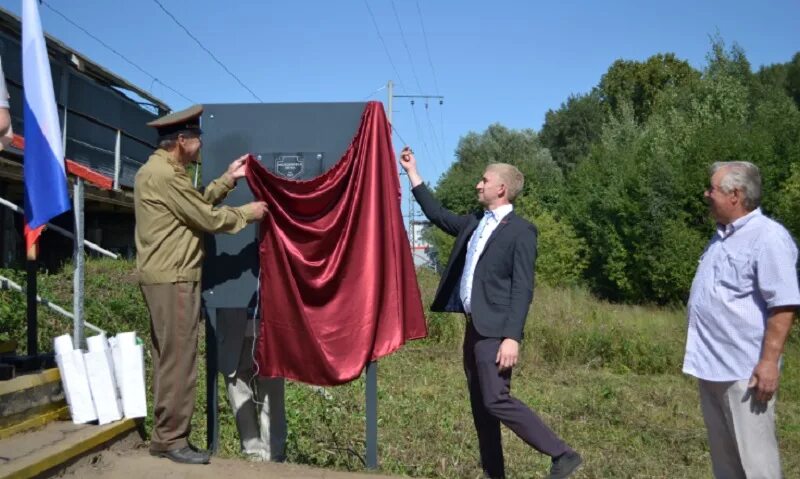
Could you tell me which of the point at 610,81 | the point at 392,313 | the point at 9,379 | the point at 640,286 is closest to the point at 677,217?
the point at 640,286

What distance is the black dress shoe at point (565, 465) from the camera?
4496 mm

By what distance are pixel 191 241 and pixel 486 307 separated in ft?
5.71

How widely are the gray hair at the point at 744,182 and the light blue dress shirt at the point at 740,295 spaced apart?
71 mm

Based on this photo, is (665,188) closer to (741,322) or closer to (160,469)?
(741,322)

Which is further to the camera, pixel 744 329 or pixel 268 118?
pixel 268 118

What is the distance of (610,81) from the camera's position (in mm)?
51906

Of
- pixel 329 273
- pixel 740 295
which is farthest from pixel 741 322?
pixel 329 273

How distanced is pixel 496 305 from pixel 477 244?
405 millimetres

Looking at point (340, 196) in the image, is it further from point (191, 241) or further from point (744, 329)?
point (744, 329)

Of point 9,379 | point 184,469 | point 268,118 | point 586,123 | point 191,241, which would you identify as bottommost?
point 184,469

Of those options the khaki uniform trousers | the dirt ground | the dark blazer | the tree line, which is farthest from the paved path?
the tree line

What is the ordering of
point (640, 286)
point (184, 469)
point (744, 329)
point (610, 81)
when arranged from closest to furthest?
point (744, 329) → point (184, 469) → point (640, 286) → point (610, 81)

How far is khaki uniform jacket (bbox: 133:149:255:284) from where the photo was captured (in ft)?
14.7

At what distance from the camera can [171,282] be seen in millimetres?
4484
